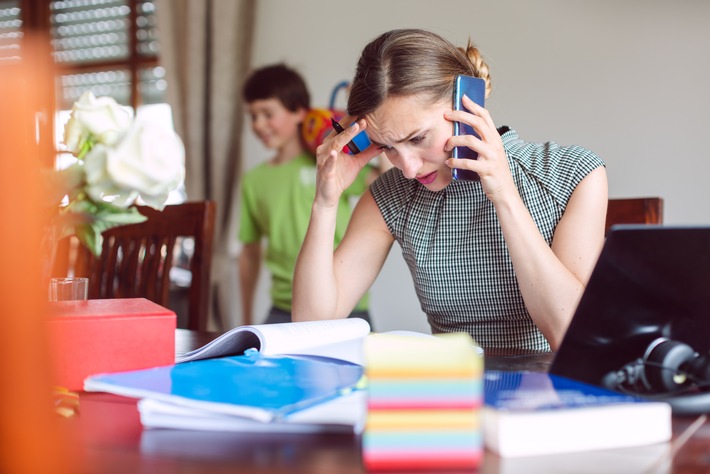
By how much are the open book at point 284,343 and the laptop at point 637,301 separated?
9.9 inches

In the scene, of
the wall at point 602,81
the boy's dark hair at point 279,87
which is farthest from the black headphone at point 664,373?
the boy's dark hair at point 279,87

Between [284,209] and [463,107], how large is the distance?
5.21 ft

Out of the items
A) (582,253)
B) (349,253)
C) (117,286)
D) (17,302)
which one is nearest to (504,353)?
(582,253)

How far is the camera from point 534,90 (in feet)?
9.26

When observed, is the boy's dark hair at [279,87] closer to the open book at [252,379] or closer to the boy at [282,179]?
the boy at [282,179]

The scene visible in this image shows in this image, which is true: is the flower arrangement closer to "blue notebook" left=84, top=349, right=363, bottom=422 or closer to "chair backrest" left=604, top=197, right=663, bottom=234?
"blue notebook" left=84, top=349, right=363, bottom=422

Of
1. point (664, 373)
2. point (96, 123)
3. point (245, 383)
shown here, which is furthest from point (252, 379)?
point (664, 373)

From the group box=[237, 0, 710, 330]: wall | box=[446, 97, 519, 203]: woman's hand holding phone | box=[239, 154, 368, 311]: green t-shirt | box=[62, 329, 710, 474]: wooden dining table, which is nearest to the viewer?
box=[62, 329, 710, 474]: wooden dining table

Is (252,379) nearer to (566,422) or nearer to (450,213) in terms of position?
(566,422)

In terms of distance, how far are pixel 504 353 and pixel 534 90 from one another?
6.35ft

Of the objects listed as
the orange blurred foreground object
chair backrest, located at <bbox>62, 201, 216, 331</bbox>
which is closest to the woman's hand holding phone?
chair backrest, located at <bbox>62, 201, 216, 331</bbox>

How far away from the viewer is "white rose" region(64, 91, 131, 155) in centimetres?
72

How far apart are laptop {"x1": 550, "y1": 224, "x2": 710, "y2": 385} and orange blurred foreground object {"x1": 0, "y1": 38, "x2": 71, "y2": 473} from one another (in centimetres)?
47

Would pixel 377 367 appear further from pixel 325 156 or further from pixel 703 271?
pixel 325 156
